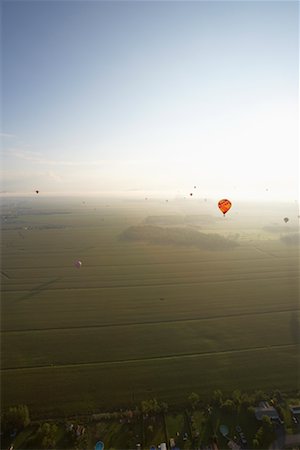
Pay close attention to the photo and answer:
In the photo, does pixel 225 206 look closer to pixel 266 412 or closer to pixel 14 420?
pixel 266 412

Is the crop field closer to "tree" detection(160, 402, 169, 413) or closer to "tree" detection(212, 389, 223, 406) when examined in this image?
"tree" detection(212, 389, 223, 406)

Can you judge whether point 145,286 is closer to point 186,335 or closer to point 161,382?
point 186,335

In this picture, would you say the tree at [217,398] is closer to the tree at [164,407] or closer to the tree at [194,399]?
the tree at [194,399]

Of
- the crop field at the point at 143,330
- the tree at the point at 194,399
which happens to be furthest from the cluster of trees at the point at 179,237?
the tree at the point at 194,399

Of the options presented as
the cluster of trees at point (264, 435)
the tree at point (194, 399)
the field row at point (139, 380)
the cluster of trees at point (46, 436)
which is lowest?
the cluster of trees at point (264, 435)

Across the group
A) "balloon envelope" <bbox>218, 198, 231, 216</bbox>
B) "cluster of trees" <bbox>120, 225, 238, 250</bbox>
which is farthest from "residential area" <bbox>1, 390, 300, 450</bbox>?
"cluster of trees" <bbox>120, 225, 238, 250</bbox>

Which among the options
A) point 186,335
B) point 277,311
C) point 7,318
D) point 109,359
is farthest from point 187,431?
point 7,318
